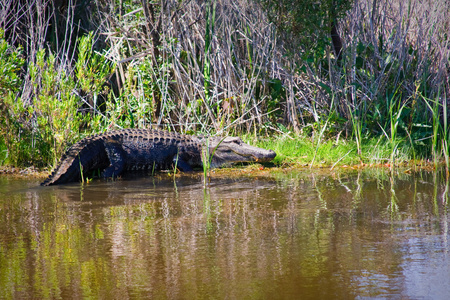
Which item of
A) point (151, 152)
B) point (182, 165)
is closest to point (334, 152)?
point (182, 165)

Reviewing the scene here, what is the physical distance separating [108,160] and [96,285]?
442 cm

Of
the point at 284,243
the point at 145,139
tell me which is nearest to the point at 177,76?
the point at 145,139

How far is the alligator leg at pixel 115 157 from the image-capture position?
644 centimetres

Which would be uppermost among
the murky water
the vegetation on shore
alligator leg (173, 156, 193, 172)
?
the vegetation on shore

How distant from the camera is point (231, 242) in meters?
3.10

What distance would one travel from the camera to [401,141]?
6359 millimetres

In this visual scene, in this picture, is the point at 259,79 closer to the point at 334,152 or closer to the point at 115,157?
the point at 334,152

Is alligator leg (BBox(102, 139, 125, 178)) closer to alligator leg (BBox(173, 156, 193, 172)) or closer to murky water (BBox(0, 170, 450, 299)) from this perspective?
alligator leg (BBox(173, 156, 193, 172))

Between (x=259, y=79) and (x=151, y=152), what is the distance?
1995 mm

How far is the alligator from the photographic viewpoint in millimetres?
6367

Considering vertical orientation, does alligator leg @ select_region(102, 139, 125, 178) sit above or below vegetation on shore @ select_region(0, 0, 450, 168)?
below

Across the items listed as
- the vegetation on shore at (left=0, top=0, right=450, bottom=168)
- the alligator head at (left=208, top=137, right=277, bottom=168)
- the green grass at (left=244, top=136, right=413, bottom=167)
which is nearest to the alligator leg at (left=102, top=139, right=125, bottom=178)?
the vegetation on shore at (left=0, top=0, right=450, bottom=168)

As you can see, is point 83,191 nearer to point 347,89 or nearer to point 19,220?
point 19,220

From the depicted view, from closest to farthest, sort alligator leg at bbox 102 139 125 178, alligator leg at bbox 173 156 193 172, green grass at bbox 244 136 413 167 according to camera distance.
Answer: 1. green grass at bbox 244 136 413 167
2. alligator leg at bbox 102 139 125 178
3. alligator leg at bbox 173 156 193 172
